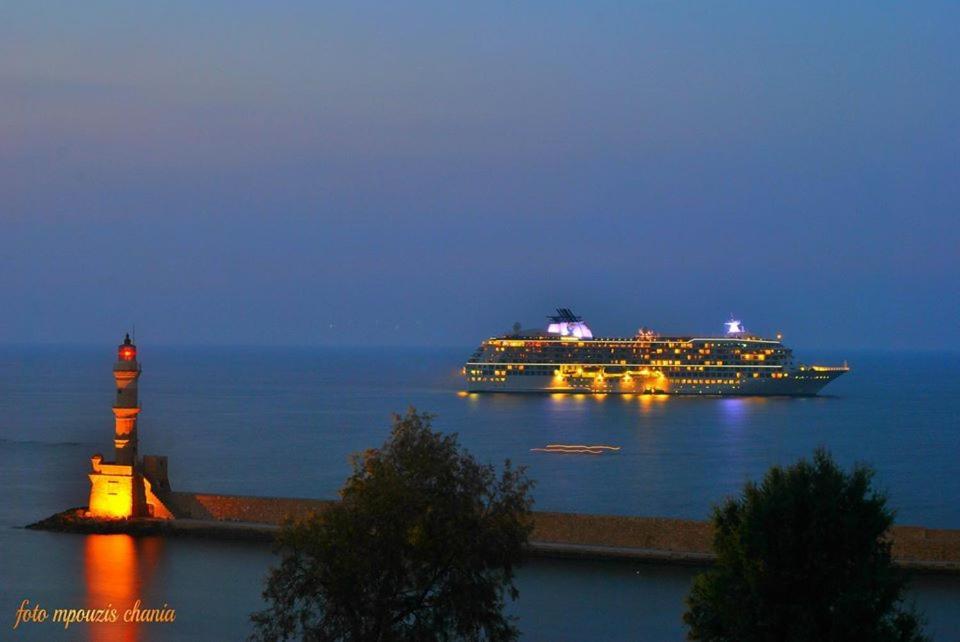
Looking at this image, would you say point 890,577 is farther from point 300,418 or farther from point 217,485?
point 300,418

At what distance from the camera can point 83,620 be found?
16.6 meters

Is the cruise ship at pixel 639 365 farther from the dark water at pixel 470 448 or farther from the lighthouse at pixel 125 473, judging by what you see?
the lighthouse at pixel 125 473

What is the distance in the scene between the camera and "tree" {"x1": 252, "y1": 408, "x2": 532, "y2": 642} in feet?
40.9

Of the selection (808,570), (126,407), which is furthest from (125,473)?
(808,570)

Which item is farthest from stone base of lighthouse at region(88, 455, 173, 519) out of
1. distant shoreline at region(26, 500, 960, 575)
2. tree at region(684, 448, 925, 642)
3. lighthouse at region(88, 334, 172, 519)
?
tree at region(684, 448, 925, 642)

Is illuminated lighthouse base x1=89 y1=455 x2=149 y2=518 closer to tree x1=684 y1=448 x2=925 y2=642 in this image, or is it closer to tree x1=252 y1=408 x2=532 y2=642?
tree x1=252 y1=408 x2=532 y2=642

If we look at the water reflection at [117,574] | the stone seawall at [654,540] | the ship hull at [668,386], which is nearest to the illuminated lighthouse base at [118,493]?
the water reflection at [117,574]

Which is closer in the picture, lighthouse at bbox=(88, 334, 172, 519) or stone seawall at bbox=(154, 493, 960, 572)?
stone seawall at bbox=(154, 493, 960, 572)

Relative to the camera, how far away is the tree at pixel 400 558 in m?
12.5

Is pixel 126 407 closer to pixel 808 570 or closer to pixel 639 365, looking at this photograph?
pixel 808 570

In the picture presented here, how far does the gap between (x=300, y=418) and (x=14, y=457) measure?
2016cm

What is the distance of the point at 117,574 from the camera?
1911 centimetres

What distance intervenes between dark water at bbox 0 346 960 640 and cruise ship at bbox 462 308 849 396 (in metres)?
2.37

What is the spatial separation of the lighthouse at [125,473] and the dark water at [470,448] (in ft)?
2.33
